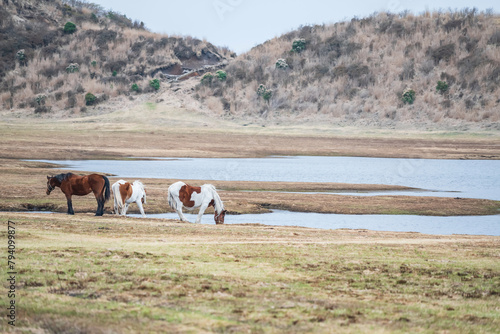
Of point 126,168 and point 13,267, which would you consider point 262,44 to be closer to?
point 126,168

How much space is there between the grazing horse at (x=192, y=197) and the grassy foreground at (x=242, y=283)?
17.0 feet

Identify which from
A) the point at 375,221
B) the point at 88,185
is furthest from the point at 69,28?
the point at 88,185

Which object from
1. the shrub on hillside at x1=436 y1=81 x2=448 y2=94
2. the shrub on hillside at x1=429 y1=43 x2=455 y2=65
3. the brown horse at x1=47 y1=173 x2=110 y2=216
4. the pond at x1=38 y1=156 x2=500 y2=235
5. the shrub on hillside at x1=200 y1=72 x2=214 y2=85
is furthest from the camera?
the shrub on hillside at x1=200 y1=72 x2=214 y2=85

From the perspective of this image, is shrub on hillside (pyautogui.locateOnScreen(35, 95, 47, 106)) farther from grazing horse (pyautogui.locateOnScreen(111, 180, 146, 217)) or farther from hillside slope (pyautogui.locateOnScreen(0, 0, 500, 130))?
grazing horse (pyautogui.locateOnScreen(111, 180, 146, 217))

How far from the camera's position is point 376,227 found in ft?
98.8

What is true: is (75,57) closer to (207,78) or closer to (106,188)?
(207,78)

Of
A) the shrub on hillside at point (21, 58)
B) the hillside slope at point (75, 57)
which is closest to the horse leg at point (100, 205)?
the hillside slope at point (75, 57)

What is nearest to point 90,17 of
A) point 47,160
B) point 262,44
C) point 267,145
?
point 262,44

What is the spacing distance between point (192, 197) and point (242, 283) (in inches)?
543

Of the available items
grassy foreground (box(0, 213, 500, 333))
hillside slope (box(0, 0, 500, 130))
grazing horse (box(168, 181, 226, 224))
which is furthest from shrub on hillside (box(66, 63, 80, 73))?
grassy foreground (box(0, 213, 500, 333))

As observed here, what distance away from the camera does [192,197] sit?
26.0 metres

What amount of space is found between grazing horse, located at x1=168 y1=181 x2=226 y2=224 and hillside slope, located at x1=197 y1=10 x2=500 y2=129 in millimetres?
73198

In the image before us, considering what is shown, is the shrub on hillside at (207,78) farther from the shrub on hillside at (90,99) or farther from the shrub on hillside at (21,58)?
the shrub on hillside at (21,58)

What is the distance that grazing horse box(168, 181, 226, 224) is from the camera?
25.8m
